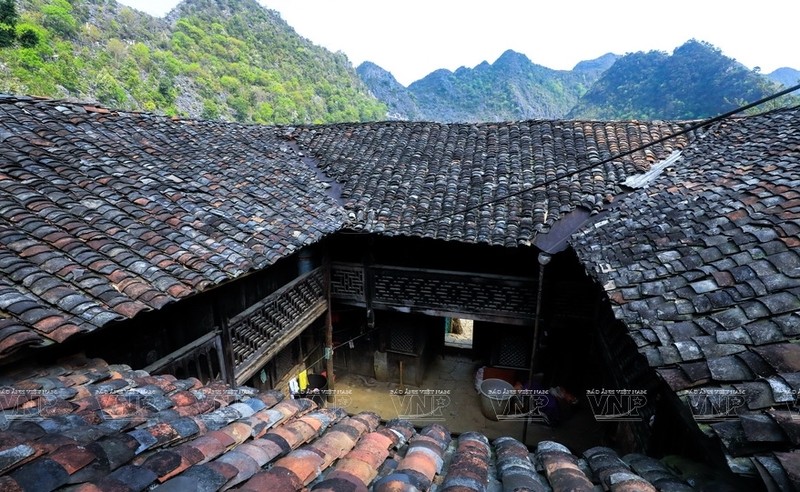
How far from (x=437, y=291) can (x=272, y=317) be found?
3.87m

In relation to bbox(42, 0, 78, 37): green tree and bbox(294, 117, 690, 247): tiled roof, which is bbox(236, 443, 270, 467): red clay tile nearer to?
bbox(294, 117, 690, 247): tiled roof

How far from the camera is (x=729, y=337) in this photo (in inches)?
136

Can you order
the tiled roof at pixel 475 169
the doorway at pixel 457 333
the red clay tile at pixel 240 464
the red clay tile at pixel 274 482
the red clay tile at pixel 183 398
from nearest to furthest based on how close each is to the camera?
the red clay tile at pixel 274 482
the red clay tile at pixel 240 464
the red clay tile at pixel 183 398
the tiled roof at pixel 475 169
the doorway at pixel 457 333

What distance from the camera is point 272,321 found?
318 inches

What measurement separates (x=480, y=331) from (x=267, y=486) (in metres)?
10.9

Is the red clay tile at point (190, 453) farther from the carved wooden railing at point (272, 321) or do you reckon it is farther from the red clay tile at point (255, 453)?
the carved wooden railing at point (272, 321)

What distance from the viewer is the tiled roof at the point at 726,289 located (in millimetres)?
2742

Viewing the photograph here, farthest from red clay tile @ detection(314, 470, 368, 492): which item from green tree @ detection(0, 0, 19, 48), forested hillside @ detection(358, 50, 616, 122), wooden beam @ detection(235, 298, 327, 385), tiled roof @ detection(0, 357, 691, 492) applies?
forested hillside @ detection(358, 50, 616, 122)

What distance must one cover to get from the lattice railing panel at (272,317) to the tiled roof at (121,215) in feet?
4.93

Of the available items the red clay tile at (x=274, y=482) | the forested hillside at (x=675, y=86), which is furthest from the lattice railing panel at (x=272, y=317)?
the forested hillside at (x=675, y=86)

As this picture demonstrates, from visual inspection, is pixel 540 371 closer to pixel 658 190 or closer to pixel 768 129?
pixel 658 190

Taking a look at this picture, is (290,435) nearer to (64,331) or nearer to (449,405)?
(64,331)

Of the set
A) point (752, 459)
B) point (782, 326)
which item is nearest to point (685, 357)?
point (782, 326)

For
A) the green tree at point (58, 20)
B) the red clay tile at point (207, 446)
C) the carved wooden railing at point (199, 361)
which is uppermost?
the green tree at point (58, 20)
